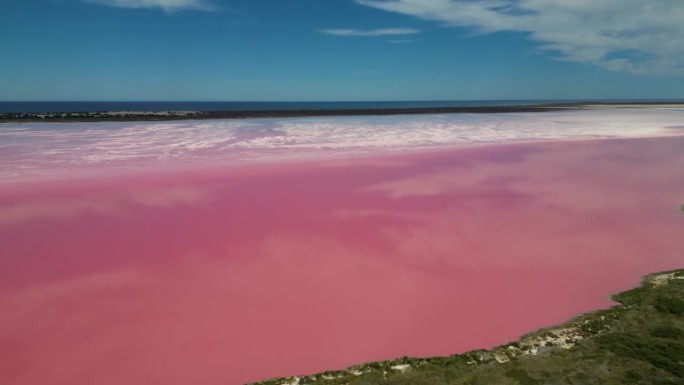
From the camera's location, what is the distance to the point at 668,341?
17.8ft

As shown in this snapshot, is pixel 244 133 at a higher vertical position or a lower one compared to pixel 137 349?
higher

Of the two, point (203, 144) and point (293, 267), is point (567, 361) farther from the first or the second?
point (203, 144)

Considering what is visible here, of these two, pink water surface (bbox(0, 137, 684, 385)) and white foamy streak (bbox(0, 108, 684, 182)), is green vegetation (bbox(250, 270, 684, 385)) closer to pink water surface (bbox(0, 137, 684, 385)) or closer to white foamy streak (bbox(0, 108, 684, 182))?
pink water surface (bbox(0, 137, 684, 385))

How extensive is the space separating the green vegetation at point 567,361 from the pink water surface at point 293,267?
306 millimetres

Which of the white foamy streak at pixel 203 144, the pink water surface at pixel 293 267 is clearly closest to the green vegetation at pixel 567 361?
the pink water surface at pixel 293 267

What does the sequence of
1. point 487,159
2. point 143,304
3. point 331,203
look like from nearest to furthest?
1. point 143,304
2. point 331,203
3. point 487,159

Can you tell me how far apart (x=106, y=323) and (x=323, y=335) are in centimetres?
310

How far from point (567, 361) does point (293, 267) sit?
A: 4.60 m

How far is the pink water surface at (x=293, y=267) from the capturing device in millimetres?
5766

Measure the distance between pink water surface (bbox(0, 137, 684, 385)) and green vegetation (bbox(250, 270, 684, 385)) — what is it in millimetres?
306

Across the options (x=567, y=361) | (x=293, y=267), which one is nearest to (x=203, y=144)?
(x=293, y=267)

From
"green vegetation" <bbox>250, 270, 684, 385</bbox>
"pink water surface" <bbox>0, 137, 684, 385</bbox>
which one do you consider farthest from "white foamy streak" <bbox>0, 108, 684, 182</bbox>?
"green vegetation" <bbox>250, 270, 684, 385</bbox>

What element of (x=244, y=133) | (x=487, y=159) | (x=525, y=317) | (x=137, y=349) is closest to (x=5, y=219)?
(x=137, y=349)

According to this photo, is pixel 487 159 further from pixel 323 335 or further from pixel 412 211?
pixel 323 335
